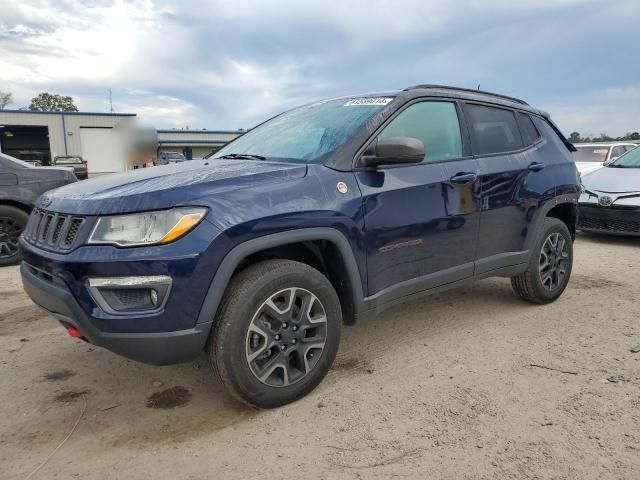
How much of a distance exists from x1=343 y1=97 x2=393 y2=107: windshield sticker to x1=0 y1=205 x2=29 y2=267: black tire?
483 cm

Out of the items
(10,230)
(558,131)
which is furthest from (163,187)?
(10,230)

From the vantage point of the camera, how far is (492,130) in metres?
3.92

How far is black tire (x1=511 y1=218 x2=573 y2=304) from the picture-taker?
13.6ft

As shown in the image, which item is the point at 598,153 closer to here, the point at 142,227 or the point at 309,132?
the point at 309,132

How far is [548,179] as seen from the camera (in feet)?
13.7

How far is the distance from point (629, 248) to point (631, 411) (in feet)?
17.6

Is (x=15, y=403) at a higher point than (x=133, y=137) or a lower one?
lower

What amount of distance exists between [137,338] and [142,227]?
521 mm

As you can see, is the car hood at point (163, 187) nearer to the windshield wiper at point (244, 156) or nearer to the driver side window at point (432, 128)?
the windshield wiper at point (244, 156)

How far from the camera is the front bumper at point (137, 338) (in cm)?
231

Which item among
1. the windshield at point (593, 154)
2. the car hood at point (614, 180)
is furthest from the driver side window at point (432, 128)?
the windshield at point (593, 154)

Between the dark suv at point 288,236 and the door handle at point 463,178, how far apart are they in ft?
0.03

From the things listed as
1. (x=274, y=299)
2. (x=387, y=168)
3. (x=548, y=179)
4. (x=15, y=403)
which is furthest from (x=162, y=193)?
(x=548, y=179)

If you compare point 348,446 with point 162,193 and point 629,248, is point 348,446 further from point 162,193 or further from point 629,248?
point 629,248
